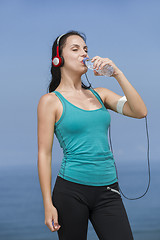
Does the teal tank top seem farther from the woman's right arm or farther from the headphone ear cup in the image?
the headphone ear cup

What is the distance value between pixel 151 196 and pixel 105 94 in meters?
6.06

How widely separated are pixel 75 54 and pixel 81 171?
23.9 inches

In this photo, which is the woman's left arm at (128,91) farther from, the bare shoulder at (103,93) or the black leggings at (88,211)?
the black leggings at (88,211)

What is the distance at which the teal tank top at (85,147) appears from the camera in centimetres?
189

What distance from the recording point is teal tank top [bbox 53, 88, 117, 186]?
1.89 metres

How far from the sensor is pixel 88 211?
191cm

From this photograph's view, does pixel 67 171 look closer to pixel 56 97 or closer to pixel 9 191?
pixel 56 97

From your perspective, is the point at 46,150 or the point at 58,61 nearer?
the point at 46,150

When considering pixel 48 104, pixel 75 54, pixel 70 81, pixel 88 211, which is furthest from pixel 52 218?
pixel 75 54

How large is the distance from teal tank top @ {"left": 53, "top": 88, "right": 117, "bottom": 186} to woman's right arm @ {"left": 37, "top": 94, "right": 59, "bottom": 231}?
52 mm

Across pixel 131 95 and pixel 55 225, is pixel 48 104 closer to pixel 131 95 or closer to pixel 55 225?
pixel 131 95

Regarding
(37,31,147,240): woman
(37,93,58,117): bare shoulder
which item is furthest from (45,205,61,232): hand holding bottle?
(37,93,58,117): bare shoulder

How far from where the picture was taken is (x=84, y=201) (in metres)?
1.88

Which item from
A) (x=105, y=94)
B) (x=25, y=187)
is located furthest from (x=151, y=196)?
(x=105, y=94)
